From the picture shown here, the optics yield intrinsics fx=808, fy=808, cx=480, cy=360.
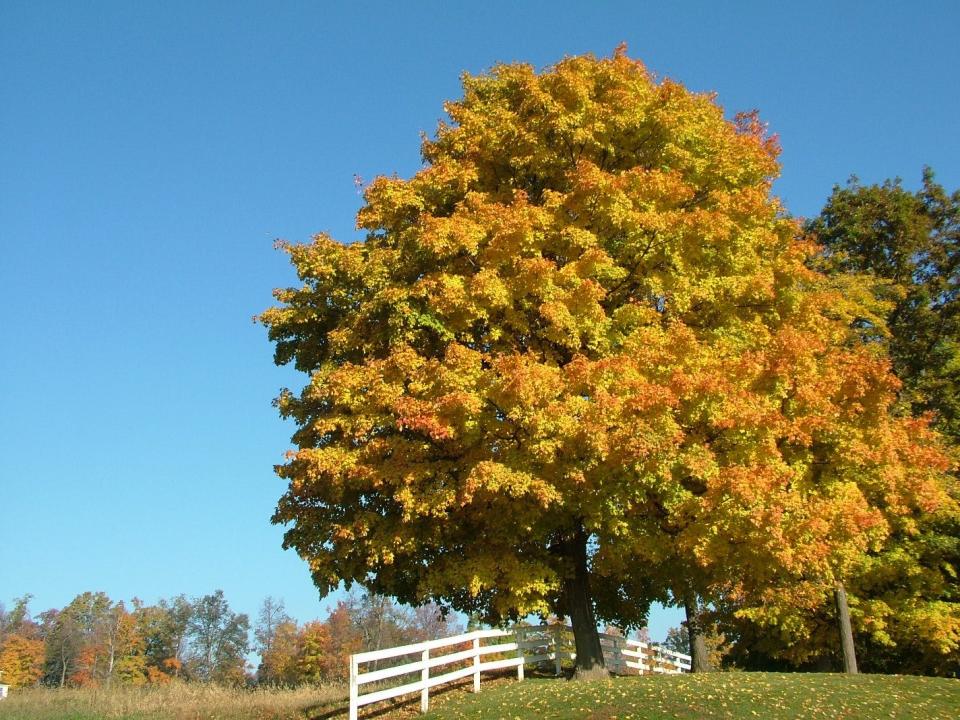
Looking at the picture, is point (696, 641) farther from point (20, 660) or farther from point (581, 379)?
point (20, 660)

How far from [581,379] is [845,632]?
10.8 metres

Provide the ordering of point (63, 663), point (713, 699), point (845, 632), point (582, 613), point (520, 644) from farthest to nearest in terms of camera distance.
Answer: point (63, 663)
point (845, 632)
point (520, 644)
point (582, 613)
point (713, 699)

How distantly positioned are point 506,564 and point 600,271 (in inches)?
224

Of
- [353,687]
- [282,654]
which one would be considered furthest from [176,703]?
[282,654]

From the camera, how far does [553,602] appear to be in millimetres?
17719

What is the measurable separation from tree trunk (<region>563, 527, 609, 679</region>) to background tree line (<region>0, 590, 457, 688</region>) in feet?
194

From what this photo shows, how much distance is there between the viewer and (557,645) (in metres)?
18.0

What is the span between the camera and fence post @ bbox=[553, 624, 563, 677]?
1781 cm

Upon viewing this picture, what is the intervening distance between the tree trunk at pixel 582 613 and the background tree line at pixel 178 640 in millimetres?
59072

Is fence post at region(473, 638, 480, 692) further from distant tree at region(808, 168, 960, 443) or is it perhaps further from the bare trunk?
the bare trunk

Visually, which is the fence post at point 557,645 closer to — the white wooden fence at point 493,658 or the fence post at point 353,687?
the white wooden fence at point 493,658

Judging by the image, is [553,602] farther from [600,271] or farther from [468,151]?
[468,151]

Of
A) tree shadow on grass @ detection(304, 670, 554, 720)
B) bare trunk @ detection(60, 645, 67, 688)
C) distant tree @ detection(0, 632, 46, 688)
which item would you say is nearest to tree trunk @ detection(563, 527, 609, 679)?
tree shadow on grass @ detection(304, 670, 554, 720)

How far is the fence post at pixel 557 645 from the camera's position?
17.8 metres
